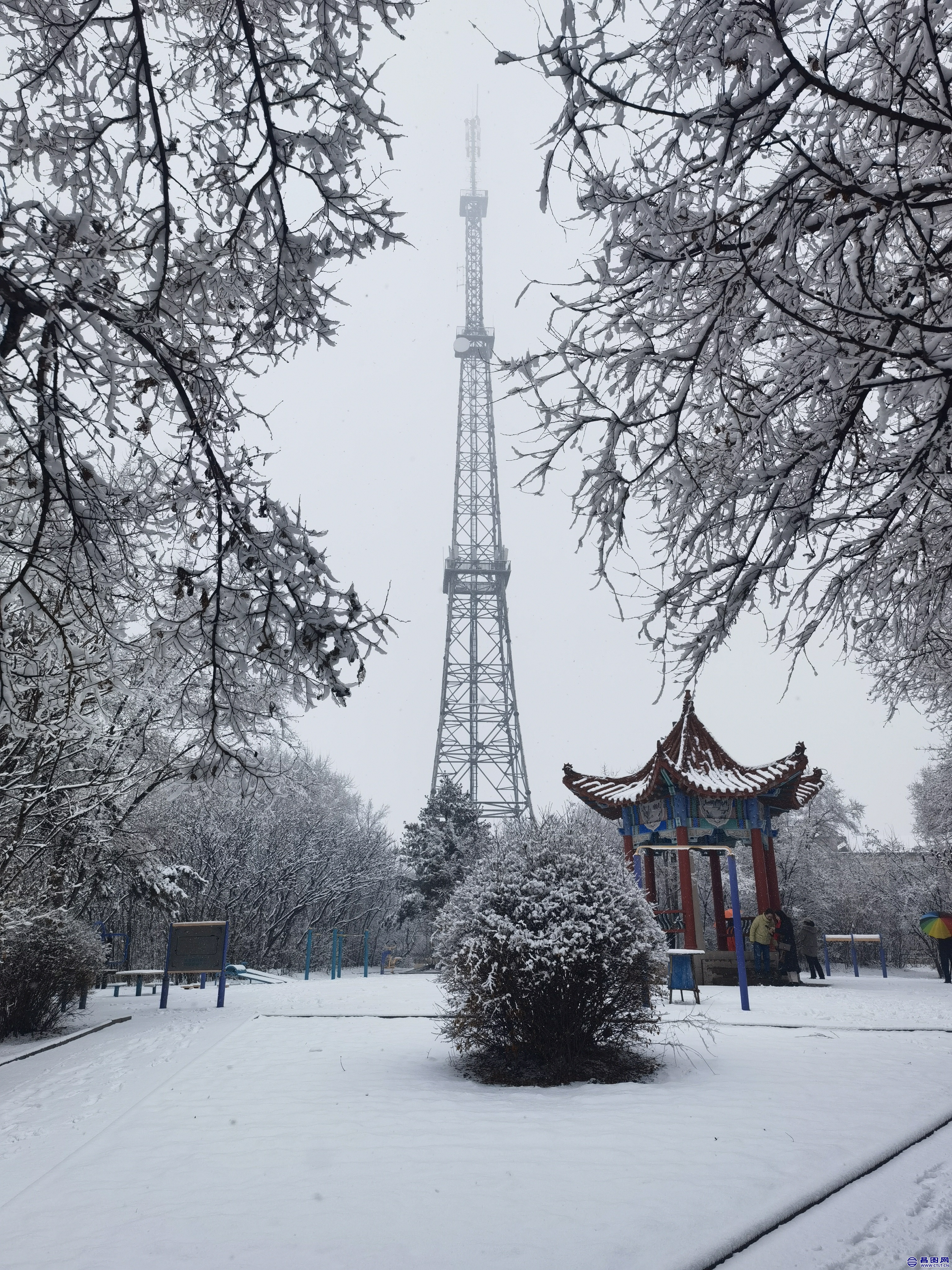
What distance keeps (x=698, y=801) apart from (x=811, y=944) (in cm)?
353

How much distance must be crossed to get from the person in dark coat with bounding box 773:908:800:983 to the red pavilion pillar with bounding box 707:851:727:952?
967 millimetres

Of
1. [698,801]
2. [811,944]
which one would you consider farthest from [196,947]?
[811,944]

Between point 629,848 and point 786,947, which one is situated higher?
point 629,848

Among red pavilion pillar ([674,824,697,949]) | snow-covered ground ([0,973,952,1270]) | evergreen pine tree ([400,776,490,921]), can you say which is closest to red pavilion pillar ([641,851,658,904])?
red pavilion pillar ([674,824,697,949])

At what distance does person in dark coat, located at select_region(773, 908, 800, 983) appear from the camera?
1414 cm

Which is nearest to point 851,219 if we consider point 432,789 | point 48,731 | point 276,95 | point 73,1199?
point 276,95

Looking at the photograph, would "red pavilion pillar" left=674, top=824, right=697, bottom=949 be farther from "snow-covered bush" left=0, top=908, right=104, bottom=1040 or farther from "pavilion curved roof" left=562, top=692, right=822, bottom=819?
"snow-covered bush" left=0, top=908, right=104, bottom=1040

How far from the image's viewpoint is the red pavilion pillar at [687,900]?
13906mm

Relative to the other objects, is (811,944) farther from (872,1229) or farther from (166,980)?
(872,1229)

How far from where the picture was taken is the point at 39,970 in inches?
359

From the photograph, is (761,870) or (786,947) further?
(761,870)

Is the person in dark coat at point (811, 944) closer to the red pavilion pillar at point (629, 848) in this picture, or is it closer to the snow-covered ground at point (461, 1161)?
the red pavilion pillar at point (629, 848)

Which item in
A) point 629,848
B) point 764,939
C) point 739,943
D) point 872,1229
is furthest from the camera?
point 629,848

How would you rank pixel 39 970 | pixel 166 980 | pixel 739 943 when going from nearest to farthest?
pixel 39 970, pixel 739 943, pixel 166 980
